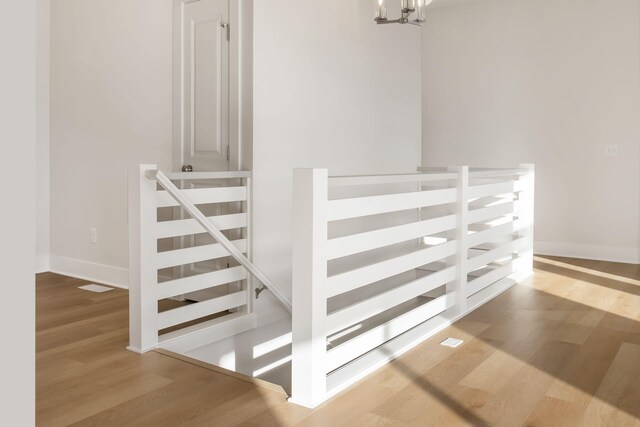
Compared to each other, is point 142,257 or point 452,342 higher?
point 142,257

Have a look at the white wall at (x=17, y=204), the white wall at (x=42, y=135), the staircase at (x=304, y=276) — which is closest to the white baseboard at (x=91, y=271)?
the white wall at (x=42, y=135)

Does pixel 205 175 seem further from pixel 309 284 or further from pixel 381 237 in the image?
pixel 309 284

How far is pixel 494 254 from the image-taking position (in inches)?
166

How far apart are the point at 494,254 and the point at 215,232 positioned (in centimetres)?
208

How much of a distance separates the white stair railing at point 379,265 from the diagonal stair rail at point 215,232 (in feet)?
1.33

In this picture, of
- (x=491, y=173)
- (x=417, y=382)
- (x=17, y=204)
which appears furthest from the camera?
(x=491, y=173)

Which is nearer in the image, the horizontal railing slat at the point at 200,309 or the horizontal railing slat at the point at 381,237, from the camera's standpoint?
the horizontal railing slat at the point at 381,237

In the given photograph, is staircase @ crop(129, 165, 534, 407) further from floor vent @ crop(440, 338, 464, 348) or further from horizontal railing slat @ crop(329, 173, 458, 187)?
floor vent @ crop(440, 338, 464, 348)

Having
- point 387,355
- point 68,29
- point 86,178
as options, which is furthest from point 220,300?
point 68,29

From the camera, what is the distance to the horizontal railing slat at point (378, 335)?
8.38ft

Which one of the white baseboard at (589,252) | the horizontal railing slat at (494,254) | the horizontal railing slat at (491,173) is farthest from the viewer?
the white baseboard at (589,252)

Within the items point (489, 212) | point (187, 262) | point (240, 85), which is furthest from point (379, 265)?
point (489, 212)

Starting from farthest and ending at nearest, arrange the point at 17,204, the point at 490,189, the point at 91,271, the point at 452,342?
the point at 91,271 < the point at 490,189 < the point at 452,342 < the point at 17,204

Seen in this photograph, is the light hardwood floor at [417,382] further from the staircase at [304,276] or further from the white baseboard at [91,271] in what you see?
the white baseboard at [91,271]
